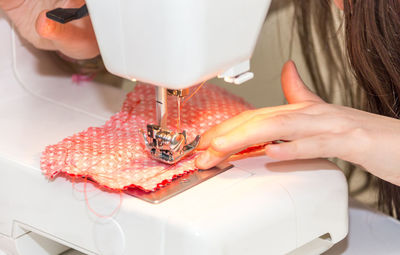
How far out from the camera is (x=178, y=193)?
29.7 inches

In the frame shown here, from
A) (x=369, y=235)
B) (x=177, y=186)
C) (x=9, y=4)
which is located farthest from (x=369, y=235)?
(x=9, y=4)

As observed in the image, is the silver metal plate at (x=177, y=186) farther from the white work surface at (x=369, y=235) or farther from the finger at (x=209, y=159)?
the white work surface at (x=369, y=235)

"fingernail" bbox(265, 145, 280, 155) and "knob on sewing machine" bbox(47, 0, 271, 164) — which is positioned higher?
"knob on sewing machine" bbox(47, 0, 271, 164)

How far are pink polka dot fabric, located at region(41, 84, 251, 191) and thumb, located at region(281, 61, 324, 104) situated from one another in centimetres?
8

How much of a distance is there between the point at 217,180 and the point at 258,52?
2.06 feet

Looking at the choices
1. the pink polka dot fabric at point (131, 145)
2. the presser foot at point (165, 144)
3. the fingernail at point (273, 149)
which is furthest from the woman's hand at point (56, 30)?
the fingernail at point (273, 149)

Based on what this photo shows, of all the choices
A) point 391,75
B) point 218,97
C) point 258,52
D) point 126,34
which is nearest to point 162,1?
point 126,34

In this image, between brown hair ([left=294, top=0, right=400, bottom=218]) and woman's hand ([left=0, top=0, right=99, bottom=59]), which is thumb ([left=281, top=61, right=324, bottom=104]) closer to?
brown hair ([left=294, top=0, right=400, bottom=218])

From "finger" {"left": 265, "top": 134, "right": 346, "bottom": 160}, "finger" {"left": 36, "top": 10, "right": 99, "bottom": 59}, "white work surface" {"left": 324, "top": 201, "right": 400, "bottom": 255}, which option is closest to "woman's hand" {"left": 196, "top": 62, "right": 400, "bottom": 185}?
"finger" {"left": 265, "top": 134, "right": 346, "bottom": 160}

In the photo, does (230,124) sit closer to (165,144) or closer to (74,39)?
(165,144)

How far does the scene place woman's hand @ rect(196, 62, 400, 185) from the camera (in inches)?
30.5

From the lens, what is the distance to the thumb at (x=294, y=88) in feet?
2.95

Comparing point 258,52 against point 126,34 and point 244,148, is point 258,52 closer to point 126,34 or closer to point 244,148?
point 244,148

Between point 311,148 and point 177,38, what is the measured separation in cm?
22
